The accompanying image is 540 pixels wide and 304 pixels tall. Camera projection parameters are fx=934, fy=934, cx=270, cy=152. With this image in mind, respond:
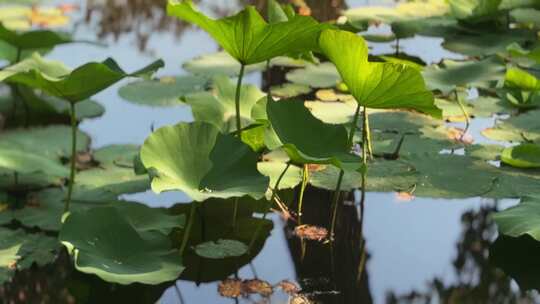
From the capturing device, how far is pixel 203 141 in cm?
151

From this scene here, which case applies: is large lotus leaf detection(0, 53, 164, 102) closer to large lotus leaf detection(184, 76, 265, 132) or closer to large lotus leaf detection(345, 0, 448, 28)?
large lotus leaf detection(184, 76, 265, 132)

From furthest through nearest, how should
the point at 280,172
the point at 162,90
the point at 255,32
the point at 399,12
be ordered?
1. the point at 399,12
2. the point at 162,90
3. the point at 280,172
4. the point at 255,32

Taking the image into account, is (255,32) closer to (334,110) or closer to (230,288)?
(230,288)

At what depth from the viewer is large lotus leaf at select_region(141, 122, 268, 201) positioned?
1.43 meters

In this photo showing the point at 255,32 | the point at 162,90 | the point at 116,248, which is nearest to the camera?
the point at 116,248

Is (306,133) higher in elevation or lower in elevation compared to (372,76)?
lower

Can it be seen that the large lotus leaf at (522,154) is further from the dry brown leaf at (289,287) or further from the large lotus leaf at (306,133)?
the dry brown leaf at (289,287)

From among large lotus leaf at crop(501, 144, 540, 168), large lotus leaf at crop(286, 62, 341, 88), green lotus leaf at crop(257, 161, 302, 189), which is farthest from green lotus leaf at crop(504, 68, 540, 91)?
green lotus leaf at crop(257, 161, 302, 189)

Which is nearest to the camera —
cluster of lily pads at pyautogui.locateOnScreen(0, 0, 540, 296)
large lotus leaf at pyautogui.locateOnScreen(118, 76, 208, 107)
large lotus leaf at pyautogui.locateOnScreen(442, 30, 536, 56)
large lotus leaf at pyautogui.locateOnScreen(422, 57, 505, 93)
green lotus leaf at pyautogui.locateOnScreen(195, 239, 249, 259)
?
cluster of lily pads at pyautogui.locateOnScreen(0, 0, 540, 296)

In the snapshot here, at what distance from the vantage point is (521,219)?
1478 millimetres

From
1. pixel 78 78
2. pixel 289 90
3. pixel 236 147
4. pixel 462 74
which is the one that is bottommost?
pixel 289 90

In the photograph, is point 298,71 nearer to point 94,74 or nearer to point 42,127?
point 42,127

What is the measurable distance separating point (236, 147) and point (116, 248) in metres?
0.26

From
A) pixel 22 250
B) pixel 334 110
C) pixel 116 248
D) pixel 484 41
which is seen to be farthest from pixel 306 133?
pixel 484 41
